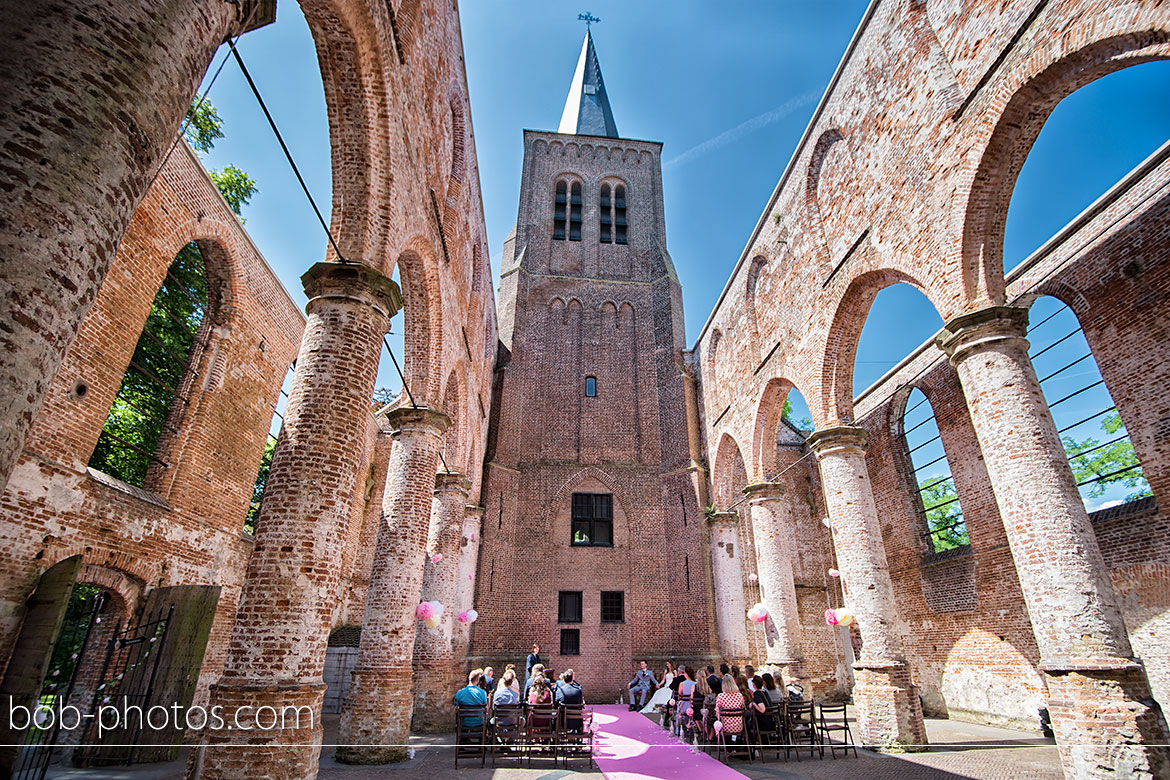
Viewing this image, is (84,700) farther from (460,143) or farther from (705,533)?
(705,533)

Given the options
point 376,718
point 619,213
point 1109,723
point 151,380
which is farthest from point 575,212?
point 1109,723

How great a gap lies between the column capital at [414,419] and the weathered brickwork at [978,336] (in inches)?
284

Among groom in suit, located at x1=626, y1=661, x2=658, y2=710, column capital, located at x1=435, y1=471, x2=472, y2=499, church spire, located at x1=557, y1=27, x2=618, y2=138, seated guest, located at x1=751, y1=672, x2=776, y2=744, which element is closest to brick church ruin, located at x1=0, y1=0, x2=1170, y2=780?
column capital, located at x1=435, y1=471, x2=472, y2=499

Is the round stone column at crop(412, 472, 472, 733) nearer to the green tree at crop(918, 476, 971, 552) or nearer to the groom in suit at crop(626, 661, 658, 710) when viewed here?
the groom in suit at crop(626, 661, 658, 710)

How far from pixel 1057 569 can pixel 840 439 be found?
14.7ft

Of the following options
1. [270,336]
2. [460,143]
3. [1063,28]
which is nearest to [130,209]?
[1063,28]

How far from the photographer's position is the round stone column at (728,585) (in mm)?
15344

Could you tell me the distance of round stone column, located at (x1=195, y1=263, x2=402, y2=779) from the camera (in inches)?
172

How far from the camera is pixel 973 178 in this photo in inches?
286

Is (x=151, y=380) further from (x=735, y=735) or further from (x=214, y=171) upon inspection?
(x=735, y=735)

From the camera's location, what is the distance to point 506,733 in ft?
27.0

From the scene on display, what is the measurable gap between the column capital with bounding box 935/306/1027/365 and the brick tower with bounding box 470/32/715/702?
11424 millimetres

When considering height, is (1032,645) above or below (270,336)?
below

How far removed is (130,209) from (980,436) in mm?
8263
